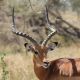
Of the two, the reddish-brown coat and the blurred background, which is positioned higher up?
the blurred background

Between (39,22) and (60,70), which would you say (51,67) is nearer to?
(60,70)

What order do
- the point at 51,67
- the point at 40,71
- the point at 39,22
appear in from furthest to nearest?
the point at 39,22 → the point at 51,67 → the point at 40,71

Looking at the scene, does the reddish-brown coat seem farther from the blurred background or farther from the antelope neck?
the blurred background

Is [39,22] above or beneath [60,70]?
above

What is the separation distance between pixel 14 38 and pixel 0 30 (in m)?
2.34

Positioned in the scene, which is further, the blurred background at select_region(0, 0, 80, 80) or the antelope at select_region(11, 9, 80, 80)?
the blurred background at select_region(0, 0, 80, 80)

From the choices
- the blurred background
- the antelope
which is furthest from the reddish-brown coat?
the blurred background

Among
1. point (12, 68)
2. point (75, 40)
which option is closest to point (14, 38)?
point (75, 40)

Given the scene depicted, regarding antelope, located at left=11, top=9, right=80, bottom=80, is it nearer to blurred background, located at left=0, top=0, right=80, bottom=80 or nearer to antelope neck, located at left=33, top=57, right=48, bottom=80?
antelope neck, located at left=33, top=57, right=48, bottom=80

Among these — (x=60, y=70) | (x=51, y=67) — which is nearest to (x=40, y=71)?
(x=51, y=67)

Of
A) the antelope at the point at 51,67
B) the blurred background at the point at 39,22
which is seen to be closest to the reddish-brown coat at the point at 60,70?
the antelope at the point at 51,67

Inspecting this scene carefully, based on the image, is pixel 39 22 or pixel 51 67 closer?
pixel 51 67

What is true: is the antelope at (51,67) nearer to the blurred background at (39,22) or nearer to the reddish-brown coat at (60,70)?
the reddish-brown coat at (60,70)

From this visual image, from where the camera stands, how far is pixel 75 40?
26344 millimetres
